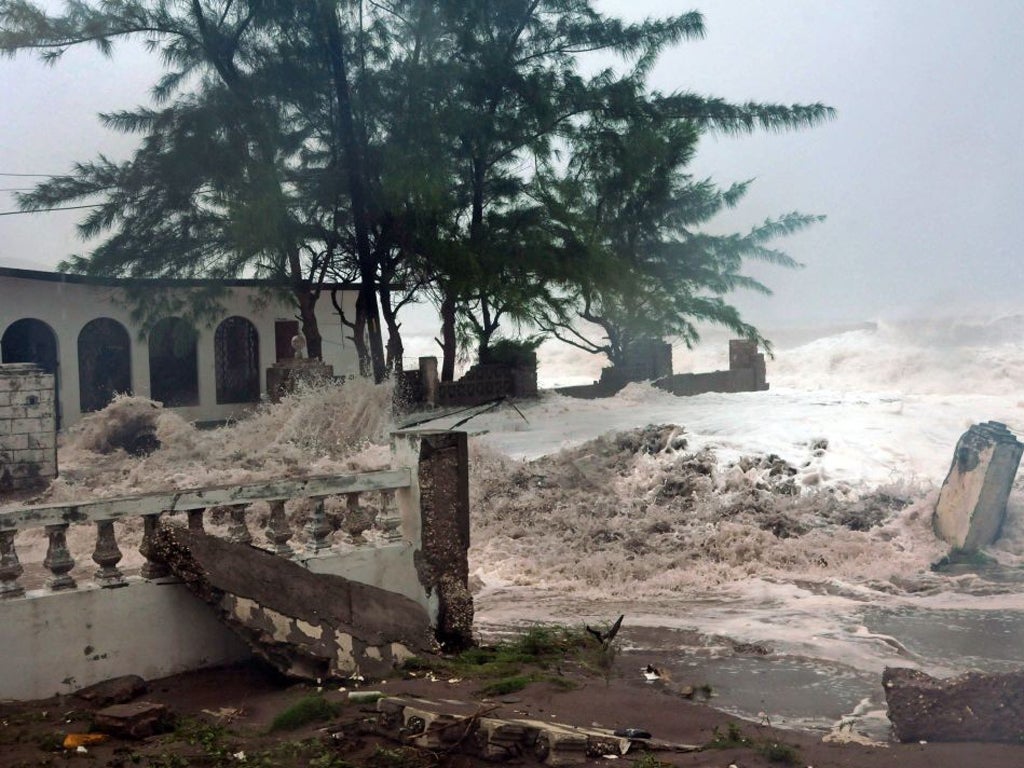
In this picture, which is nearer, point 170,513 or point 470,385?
point 170,513

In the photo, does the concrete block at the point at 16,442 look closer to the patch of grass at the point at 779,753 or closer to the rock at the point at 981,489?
the rock at the point at 981,489

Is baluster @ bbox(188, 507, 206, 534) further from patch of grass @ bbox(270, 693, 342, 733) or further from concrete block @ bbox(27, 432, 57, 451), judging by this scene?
concrete block @ bbox(27, 432, 57, 451)

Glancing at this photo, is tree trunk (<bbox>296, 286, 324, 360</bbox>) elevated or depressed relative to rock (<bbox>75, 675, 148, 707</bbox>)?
elevated

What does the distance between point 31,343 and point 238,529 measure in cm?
1624

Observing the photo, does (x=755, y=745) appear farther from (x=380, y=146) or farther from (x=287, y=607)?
(x=380, y=146)

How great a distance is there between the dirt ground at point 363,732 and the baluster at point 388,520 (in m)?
0.98

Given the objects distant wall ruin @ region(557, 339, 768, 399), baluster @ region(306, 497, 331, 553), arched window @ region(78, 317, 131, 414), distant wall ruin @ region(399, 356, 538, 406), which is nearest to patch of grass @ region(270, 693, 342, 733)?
baluster @ region(306, 497, 331, 553)

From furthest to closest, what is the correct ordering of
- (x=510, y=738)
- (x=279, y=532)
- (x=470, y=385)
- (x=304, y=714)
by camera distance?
(x=470, y=385) → (x=279, y=532) → (x=304, y=714) → (x=510, y=738)

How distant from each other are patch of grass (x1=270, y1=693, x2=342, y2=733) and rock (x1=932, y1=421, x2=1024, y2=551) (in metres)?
6.47

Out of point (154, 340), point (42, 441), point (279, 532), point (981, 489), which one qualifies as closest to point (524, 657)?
point (279, 532)

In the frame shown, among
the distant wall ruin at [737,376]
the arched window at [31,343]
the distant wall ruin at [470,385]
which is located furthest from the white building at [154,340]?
the distant wall ruin at [737,376]

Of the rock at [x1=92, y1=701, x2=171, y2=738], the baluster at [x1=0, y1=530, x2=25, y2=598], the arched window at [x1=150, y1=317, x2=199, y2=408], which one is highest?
the arched window at [x1=150, y1=317, x2=199, y2=408]

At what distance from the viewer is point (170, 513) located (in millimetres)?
5164

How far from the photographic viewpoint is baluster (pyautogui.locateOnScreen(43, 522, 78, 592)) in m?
4.76
